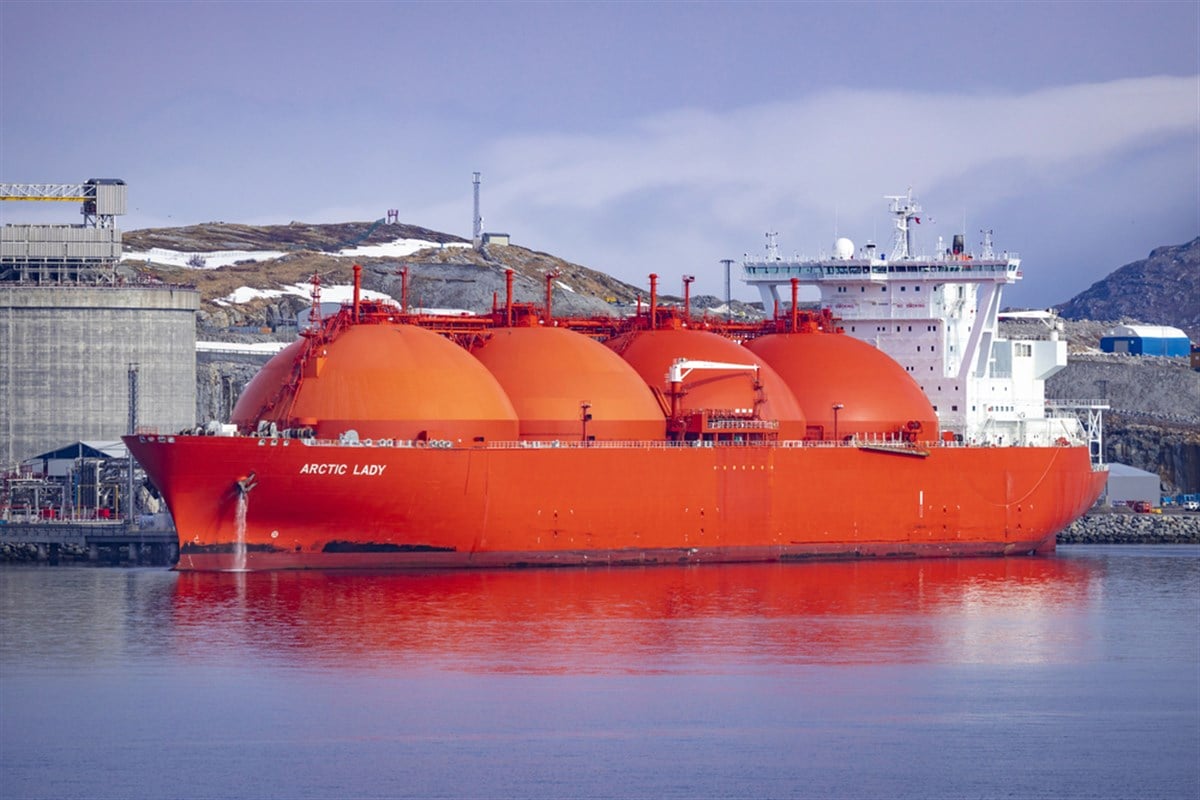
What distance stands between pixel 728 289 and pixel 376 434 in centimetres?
4940

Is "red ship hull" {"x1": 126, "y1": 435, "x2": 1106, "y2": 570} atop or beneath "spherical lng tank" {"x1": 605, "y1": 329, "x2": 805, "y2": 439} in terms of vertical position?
beneath

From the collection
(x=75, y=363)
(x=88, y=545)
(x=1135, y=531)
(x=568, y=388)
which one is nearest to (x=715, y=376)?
(x=568, y=388)

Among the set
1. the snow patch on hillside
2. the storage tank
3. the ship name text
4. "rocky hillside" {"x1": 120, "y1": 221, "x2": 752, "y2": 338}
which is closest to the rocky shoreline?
the ship name text

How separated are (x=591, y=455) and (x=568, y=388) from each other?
1.57m

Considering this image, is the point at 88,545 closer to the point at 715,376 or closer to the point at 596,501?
the point at 596,501

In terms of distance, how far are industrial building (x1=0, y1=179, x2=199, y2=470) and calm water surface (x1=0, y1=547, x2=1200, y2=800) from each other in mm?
11294

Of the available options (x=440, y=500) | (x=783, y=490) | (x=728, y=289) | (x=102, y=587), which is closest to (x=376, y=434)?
(x=440, y=500)

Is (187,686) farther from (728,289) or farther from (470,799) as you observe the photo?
(728,289)

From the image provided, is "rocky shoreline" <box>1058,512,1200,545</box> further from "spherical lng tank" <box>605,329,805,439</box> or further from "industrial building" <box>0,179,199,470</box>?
"industrial building" <box>0,179,199,470</box>

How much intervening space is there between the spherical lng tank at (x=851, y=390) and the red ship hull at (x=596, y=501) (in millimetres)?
1093

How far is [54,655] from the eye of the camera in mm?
28891

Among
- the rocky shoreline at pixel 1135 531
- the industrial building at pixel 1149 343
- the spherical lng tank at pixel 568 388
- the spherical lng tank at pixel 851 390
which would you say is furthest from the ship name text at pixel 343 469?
the industrial building at pixel 1149 343

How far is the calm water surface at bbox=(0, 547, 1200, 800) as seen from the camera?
22281 millimetres

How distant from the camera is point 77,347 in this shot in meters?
49.5
